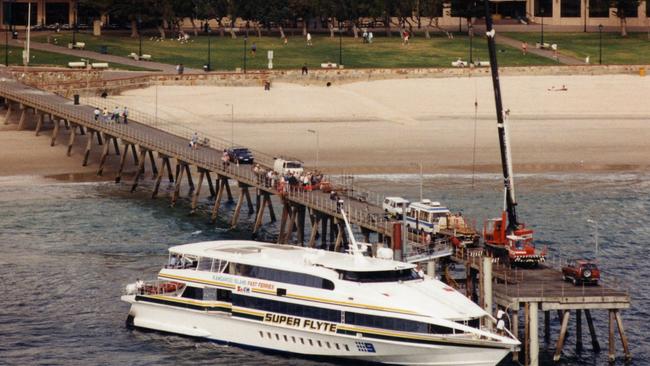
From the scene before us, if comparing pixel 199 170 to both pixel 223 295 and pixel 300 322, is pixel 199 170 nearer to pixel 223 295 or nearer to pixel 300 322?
pixel 223 295

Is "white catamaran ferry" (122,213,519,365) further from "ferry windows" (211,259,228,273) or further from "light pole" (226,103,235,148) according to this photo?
"light pole" (226,103,235,148)

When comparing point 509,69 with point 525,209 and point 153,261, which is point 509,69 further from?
point 153,261

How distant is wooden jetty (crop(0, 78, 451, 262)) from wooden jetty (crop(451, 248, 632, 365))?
513 cm

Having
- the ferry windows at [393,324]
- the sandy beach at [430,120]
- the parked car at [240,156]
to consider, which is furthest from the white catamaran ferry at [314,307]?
the sandy beach at [430,120]

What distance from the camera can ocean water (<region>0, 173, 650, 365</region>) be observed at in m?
76.8

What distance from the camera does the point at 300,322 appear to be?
7500cm

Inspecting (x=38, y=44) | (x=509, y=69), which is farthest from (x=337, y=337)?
(x=38, y=44)

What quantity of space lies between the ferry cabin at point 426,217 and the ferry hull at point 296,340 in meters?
13.6

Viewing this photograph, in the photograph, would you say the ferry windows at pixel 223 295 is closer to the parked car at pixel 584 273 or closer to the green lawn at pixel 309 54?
the parked car at pixel 584 273

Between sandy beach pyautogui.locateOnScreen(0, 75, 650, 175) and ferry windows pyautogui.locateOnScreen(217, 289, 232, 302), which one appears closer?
ferry windows pyautogui.locateOnScreen(217, 289, 232, 302)

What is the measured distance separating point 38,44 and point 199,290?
11918 centimetres

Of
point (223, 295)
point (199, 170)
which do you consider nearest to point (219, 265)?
point (223, 295)

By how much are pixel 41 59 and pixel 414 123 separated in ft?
170

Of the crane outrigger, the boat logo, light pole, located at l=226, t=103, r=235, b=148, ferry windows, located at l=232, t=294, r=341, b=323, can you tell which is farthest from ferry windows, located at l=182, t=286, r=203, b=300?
light pole, located at l=226, t=103, r=235, b=148
